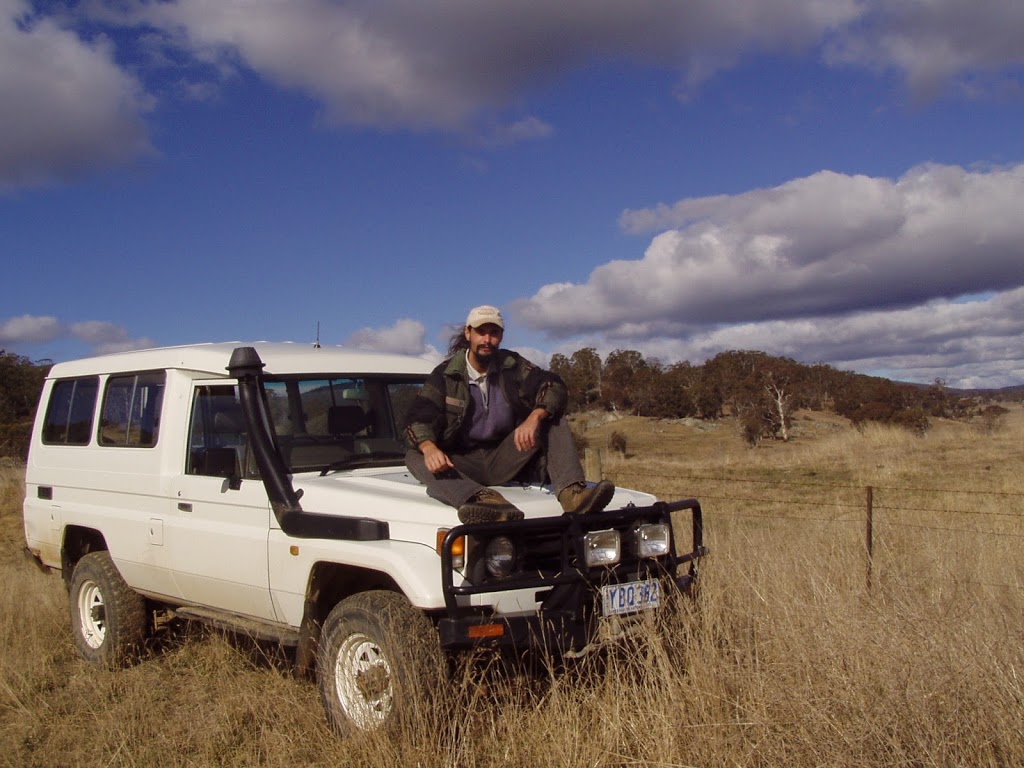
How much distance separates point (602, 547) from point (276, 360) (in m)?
2.25

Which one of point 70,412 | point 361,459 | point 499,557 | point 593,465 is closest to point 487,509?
point 499,557

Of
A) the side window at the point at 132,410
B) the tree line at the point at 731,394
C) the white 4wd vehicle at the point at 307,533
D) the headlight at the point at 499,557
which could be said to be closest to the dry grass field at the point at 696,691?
the white 4wd vehicle at the point at 307,533

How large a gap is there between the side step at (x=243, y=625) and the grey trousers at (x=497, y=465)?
1.07 m

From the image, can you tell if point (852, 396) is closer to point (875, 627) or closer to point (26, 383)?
point (26, 383)

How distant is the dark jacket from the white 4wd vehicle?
0.33 m

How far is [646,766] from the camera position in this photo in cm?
369

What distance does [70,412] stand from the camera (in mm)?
7008

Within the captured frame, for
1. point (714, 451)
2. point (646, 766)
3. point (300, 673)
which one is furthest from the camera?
point (714, 451)

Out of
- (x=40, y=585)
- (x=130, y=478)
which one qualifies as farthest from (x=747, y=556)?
(x=40, y=585)

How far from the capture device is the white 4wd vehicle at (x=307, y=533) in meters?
4.27

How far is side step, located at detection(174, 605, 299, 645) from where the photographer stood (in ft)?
16.4

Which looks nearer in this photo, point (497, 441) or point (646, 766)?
point (646, 766)

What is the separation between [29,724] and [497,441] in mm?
2939

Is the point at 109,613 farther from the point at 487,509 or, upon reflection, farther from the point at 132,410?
the point at 487,509
